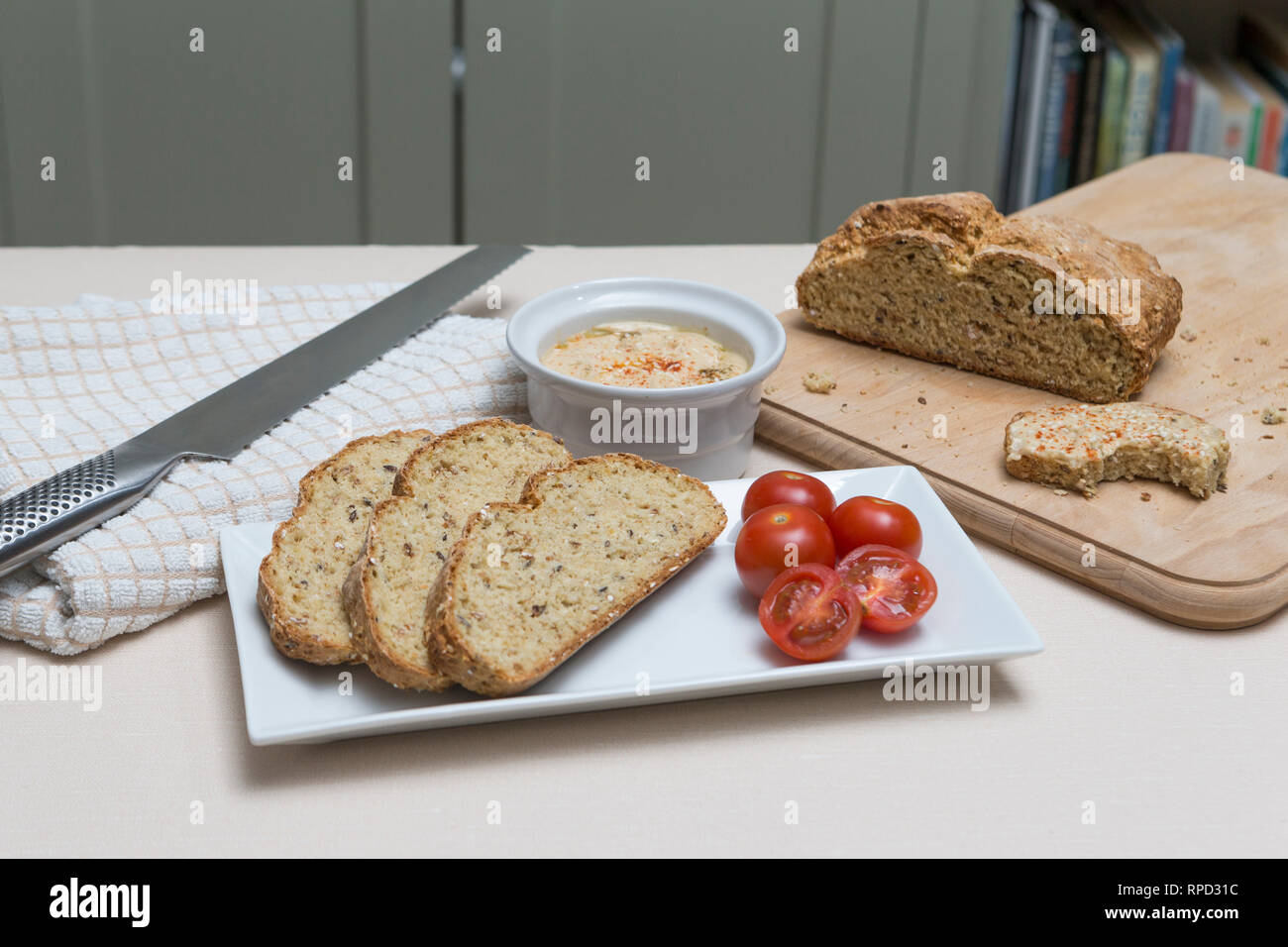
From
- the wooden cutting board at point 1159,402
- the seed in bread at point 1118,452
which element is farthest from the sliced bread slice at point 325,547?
the seed in bread at point 1118,452

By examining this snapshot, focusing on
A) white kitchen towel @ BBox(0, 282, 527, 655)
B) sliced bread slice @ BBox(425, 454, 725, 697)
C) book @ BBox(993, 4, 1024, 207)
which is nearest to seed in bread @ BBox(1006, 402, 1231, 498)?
sliced bread slice @ BBox(425, 454, 725, 697)

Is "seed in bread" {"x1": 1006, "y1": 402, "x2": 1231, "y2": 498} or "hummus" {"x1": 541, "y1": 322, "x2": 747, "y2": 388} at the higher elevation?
"hummus" {"x1": 541, "y1": 322, "x2": 747, "y2": 388}

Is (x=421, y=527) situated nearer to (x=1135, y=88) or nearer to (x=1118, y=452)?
(x=1118, y=452)

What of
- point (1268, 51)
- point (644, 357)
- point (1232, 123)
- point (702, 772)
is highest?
point (1268, 51)

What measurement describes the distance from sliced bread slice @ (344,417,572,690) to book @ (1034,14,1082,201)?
3.34 metres

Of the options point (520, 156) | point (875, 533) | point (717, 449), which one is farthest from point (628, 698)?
point (520, 156)

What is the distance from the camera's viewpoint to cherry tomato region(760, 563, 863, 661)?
4.96 feet

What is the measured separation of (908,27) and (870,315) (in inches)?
94.7

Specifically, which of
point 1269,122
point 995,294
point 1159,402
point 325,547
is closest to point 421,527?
point 325,547

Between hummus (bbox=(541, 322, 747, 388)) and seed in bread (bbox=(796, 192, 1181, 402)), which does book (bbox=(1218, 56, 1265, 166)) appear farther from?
hummus (bbox=(541, 322, 747, 388))

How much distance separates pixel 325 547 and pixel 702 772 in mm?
595

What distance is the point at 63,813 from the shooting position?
1.36 meters

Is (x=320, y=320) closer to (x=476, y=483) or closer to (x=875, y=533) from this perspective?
(x=476, y=483)

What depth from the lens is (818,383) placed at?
230 cm
